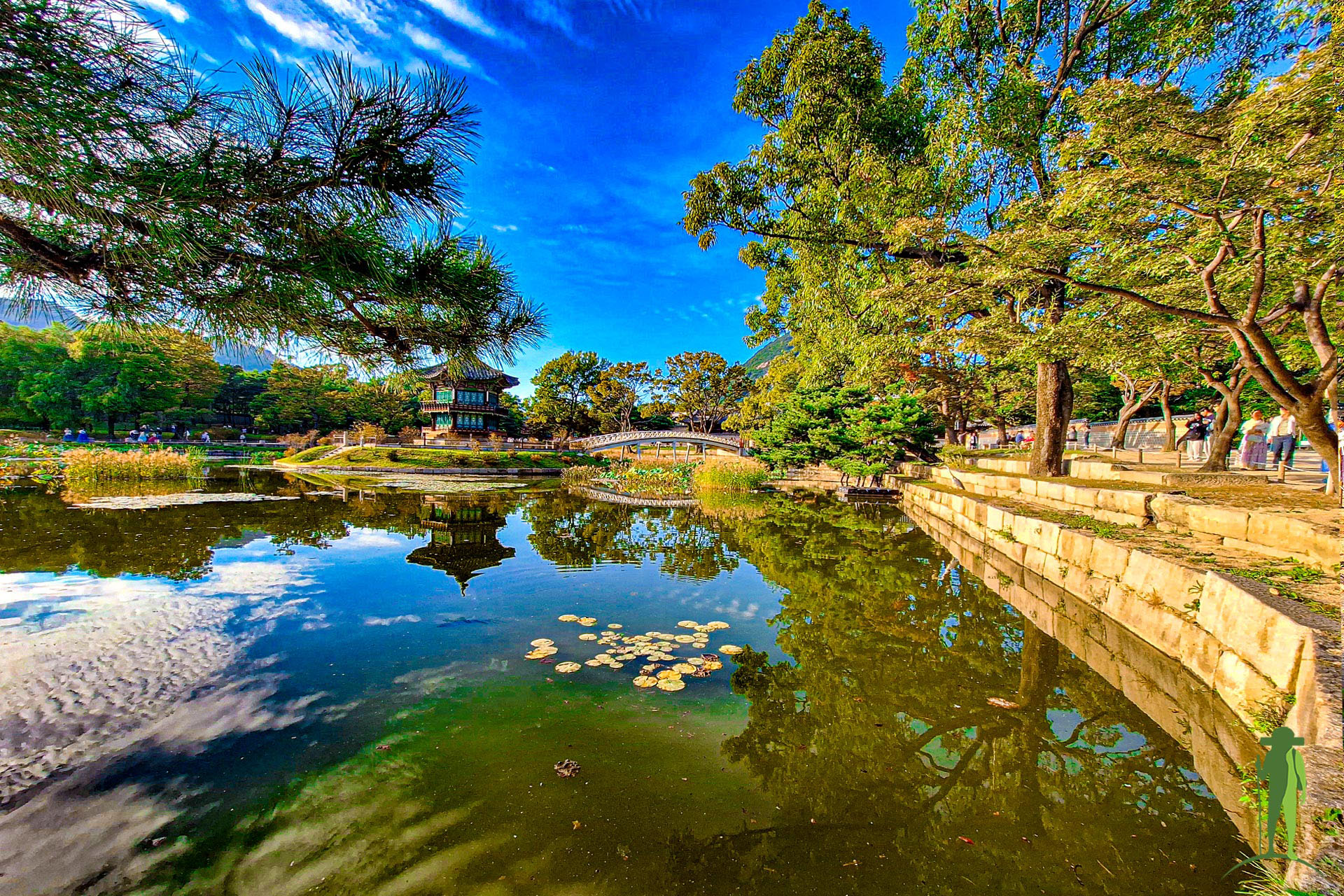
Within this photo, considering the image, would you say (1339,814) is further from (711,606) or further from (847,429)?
(847,429)

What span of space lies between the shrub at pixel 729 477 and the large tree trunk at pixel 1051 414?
1009cm

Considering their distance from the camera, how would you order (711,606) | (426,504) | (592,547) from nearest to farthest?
(711,606)
(592,547)
(426,504)

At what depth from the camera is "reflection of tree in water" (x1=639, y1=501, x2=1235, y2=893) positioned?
2.11m

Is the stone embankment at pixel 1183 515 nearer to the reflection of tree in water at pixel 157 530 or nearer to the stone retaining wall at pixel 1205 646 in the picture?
the stone retaining wall at pixel 1205 646

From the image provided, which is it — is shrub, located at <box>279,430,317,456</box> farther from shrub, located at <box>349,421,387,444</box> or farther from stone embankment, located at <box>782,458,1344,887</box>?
stone embankment, located at <box>782,458,1344,887</box>

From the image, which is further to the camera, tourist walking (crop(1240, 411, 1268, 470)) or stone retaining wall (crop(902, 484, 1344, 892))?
tourist walking (crop(1240, 411, 1268, 470))

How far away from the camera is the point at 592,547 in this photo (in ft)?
28.6

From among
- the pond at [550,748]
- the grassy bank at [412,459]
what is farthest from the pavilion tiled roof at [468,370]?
the grassy bank at [412,459]

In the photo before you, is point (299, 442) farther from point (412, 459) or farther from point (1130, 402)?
point (1130, 402)

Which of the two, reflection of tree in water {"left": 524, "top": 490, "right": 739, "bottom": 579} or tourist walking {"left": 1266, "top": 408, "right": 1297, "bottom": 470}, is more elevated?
tourist walking {"left": 1266, "top": 408, "right": 1297, "bottom": 470}

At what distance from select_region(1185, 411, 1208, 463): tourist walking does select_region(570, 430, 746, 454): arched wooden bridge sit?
67.3 feet

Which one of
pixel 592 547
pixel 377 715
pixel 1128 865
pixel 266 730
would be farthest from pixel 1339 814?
pixel 592 547

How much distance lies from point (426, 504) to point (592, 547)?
765 centimetres

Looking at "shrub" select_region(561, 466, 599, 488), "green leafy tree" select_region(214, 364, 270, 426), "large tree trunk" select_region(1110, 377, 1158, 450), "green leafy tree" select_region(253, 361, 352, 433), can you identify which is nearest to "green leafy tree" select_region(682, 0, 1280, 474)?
"large tree trunk" select_region(1110, 377, 1158, 450)
